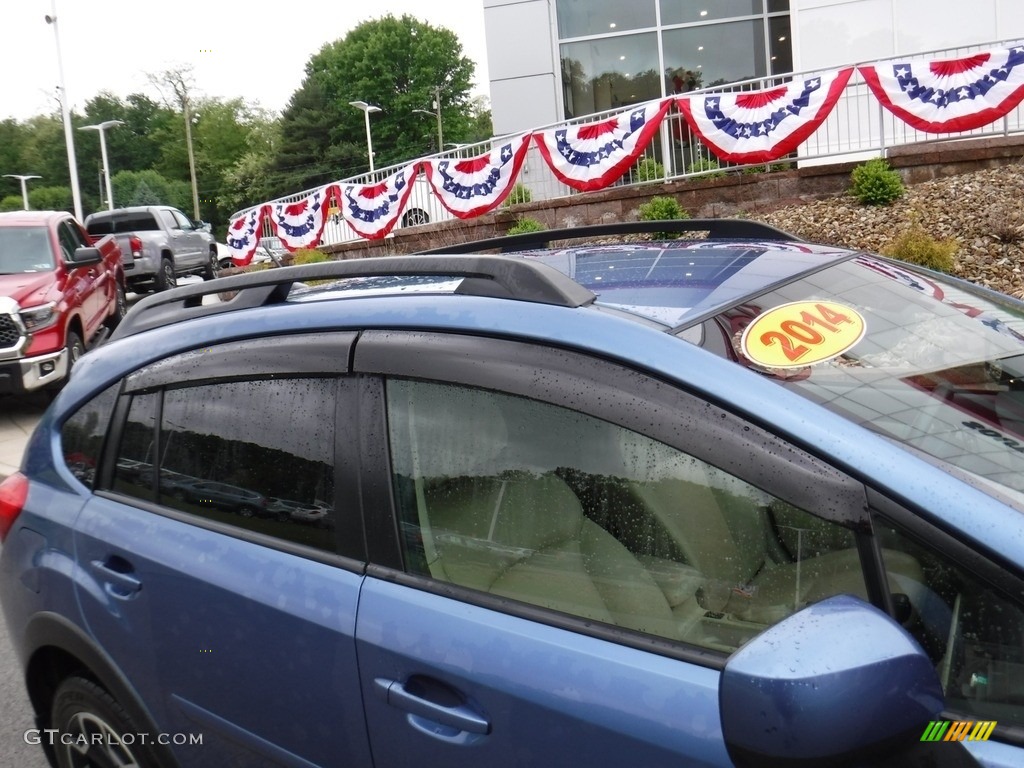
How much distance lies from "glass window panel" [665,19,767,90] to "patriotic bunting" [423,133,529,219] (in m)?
5.64

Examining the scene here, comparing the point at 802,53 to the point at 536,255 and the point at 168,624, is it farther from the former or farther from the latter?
the point at 168,624

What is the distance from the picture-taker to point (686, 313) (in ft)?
6.12

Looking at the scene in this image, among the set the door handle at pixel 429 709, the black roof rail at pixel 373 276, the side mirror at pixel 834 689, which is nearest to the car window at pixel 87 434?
the black roof rail at pixel 373 276

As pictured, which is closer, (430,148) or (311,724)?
(311,724)

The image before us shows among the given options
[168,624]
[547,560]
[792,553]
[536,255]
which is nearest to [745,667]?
[792,553]

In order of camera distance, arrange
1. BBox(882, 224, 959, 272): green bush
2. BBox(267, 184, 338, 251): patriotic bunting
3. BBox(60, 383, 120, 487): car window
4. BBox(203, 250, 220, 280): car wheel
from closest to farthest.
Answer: BBox(60, 383, 120, 487): car window < BBox(882, 224, 959, 272): green bush < BBox(267, 184, 338, 251): patriotic bunting < BBox(203, 250, 220, 280): car wheel

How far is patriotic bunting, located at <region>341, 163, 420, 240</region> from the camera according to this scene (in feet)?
55.7

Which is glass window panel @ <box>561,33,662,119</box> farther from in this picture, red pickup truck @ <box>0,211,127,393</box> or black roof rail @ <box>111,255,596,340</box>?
black roof rail @ <box>111,255,596,340</box>

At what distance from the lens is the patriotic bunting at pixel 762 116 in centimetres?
1173

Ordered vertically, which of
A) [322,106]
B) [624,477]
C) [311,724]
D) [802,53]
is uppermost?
[322,106]

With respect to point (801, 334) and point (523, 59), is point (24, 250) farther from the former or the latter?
point (523, 59)

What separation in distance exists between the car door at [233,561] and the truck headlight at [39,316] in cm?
739

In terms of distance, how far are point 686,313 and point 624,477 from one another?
35 cm

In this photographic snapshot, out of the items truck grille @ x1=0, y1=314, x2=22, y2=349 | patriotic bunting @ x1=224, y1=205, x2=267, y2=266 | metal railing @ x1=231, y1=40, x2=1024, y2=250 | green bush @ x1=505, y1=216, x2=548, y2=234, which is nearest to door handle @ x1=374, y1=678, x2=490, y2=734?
truck grille @ x1=0, y1=314, x2=22, y2=349
